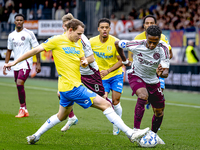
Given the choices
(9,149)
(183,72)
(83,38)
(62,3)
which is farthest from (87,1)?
(9,149)

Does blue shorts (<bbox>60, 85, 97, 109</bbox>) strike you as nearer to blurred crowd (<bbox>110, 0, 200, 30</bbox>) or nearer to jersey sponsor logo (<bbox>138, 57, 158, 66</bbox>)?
jersey sponsor logo (<bbox>138, 57, 158, 66</bbox>)

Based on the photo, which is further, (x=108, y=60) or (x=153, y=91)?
(x=108, y=60)

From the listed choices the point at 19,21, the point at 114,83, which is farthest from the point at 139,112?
the point at 19,21

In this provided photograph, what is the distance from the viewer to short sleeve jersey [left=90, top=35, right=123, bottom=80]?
Answer: 7.73 m


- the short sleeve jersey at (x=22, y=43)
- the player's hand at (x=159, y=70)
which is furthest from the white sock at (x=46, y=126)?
the short sleeve jersey at (x=22, y=43)

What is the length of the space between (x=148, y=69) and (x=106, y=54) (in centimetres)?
171

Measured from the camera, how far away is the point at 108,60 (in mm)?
7805

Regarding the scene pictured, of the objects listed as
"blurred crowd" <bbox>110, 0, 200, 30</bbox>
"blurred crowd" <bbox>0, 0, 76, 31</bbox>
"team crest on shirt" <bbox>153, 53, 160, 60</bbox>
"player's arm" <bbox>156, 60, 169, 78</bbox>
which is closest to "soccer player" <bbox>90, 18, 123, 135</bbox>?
"team crest on shirt" <bbox>153, 53, 160, 60</bbox>

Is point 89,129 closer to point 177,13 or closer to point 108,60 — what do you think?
point 108,60

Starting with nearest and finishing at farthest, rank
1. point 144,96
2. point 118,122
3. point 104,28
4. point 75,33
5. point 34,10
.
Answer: point 118,122, point 75,33, point 144,96, point 104,28, point 34,10

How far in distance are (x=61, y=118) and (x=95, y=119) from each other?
3.08m

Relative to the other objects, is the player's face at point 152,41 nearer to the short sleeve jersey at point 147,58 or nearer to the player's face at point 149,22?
the short sleeve jersey at point 147,58

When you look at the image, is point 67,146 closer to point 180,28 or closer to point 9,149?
point 9,149

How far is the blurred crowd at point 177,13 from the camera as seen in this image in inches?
853
